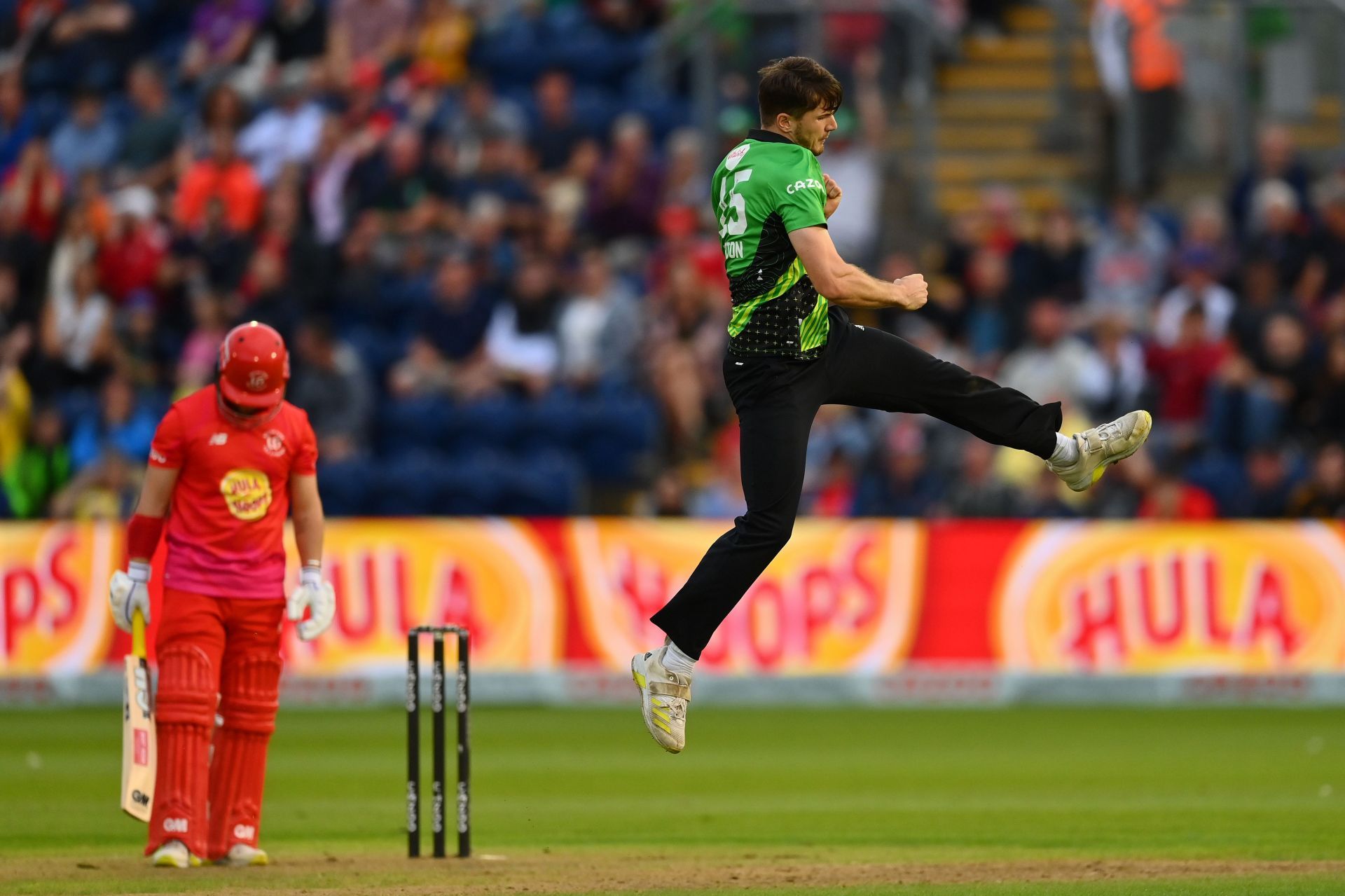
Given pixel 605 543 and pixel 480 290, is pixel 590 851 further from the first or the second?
pixel 480 290

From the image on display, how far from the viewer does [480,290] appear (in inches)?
813

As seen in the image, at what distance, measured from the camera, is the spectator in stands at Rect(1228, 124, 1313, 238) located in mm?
20656

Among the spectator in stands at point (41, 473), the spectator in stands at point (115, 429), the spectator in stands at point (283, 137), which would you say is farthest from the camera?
the spectator in stands at point (283, 137)

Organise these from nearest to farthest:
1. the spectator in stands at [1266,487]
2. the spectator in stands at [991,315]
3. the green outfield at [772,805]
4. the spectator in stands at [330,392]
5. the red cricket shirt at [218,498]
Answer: the green outfield at [772,805], the red cricket shirt at [218,498], the spectator in stands at [1266,487], the spectator in stands at [330,392], the spectator in stands at [991,315]

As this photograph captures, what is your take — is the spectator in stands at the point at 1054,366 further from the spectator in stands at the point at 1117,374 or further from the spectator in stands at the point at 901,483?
the spectator in stands at the point at 901,483

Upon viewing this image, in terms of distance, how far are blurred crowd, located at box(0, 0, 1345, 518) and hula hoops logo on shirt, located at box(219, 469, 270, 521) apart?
895 cm

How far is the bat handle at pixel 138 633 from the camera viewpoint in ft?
34.2

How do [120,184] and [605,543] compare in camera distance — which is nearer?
[605,543]

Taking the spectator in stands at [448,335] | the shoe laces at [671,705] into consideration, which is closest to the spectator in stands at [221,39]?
the spectator in stands at [448,335]

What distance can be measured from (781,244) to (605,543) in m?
10.1

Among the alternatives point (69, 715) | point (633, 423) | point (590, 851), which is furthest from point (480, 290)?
point (590, 851)

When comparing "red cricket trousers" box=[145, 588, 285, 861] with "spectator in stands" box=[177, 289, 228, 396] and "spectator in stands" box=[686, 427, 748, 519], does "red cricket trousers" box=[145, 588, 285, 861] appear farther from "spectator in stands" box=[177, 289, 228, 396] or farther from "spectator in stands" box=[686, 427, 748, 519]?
"spectator in stands" box=[177, 289, 228, 396]

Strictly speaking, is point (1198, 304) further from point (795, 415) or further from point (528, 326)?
point (795, 415)

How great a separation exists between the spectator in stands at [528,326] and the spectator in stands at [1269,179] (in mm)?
6067
